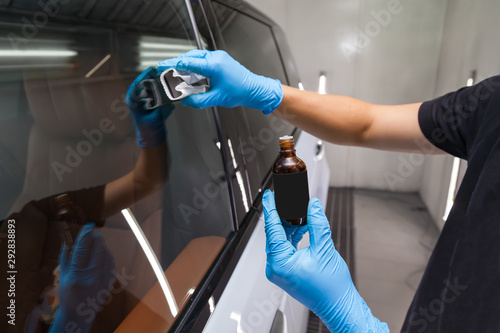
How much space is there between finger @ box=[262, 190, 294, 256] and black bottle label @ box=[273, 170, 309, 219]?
0.03m

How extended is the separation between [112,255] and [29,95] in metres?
0.35

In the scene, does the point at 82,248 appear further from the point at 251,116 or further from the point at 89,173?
the point at 251,116

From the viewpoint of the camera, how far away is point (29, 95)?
0.57 metres

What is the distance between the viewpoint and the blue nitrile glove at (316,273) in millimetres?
835

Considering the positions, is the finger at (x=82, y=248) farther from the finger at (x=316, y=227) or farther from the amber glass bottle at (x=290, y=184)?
the finger at (x=316, y=227)

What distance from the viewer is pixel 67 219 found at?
58cm

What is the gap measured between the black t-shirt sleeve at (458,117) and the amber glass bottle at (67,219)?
115 centimetres

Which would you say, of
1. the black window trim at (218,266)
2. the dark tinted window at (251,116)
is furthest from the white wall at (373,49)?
the black window trim at (218,266)

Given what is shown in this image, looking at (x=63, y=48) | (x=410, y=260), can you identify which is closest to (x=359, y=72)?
(x=410, y=260)

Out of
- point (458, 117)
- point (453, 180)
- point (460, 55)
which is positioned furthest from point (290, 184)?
point (460, 55)

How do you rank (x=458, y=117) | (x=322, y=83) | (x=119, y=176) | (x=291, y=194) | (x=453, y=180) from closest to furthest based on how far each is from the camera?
(x=119, y=176) → (x=291, y=194) → (x=458, y=117) → (x=453, y=180) → (x=322, y=83)

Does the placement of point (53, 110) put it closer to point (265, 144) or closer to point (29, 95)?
point (29, 95)

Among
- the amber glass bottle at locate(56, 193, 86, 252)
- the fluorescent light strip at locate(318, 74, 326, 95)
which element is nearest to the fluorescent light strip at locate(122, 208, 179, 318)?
the amber glass bottle at locate(56, 193, 86, 252)

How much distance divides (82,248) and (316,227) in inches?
22.5
